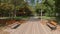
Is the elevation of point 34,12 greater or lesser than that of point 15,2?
lesser

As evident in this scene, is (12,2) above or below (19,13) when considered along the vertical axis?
above

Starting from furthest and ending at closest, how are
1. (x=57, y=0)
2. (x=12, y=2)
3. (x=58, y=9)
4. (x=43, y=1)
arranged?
(x=12, y=2)
(x=43, y=1)
(x=58, y=9)
(x=57, y=0)

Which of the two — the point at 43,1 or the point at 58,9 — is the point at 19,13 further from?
the point at 58,9

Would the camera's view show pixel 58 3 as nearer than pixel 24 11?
Yes

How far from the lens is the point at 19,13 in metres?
75.2

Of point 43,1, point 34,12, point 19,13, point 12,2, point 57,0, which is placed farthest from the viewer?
point 34,12

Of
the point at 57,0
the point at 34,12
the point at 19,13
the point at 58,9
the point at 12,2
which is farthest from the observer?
the point at 34,12

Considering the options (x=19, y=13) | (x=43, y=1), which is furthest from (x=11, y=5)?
(x=19, y=13)

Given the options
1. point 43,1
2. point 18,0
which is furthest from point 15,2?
point 43,1

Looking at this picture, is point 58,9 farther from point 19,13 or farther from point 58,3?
point 19,13

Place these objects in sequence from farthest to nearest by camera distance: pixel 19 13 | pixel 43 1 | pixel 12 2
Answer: pixel 19 13 → pixel 12 2 → pixel 43 1

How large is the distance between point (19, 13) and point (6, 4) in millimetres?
26433

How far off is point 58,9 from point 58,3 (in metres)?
2.49

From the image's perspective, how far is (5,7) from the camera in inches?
1987
